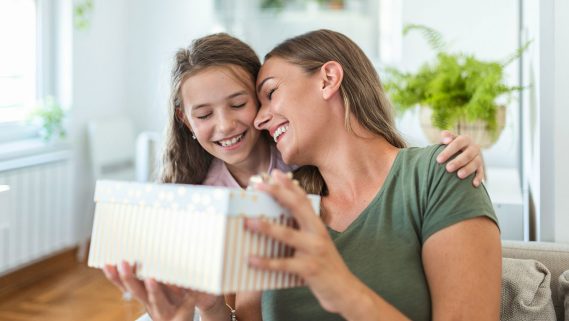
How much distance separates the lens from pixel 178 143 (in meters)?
1.84

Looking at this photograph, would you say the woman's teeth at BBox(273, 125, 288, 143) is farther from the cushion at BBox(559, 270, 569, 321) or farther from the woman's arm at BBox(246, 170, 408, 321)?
the cushion at BBox(559, 270, 569, 321)

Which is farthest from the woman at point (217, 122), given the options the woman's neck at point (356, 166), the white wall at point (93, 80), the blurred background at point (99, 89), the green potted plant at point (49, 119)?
the white wall at point (93, 80)

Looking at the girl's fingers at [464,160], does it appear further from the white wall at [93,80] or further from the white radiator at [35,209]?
the white wall at [93,80]

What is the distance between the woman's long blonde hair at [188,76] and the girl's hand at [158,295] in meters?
0.70

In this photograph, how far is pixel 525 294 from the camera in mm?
1455

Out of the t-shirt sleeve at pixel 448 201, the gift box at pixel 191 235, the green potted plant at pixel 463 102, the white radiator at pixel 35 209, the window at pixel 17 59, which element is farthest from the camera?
the window at pixel 17 59

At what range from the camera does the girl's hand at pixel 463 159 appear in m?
1.24

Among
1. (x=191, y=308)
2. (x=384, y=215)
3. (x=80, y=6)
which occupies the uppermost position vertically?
(x=80, y=6)

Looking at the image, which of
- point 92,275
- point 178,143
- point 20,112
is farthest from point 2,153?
point 178,143

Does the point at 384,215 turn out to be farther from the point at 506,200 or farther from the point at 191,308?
the point at 506,200

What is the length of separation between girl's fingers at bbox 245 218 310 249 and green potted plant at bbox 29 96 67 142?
10.9 feet

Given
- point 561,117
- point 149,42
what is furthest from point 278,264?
point 149,42

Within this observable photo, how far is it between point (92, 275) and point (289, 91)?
302 centimetres

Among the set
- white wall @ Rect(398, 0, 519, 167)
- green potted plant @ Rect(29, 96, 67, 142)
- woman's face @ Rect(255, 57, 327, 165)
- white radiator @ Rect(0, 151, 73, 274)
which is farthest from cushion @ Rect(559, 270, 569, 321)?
green potted plant @ Rect(29, 96, 67, 142)
